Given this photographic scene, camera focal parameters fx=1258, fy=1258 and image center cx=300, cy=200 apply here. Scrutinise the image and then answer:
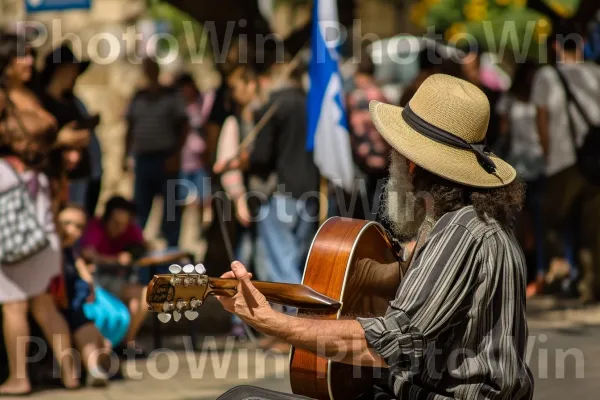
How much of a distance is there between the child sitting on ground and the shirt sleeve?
427 cm

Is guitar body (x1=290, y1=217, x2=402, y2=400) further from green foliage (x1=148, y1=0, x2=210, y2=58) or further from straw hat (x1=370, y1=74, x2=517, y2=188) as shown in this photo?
green foliage (x1=148, y1=0, x2=210, y2=58)

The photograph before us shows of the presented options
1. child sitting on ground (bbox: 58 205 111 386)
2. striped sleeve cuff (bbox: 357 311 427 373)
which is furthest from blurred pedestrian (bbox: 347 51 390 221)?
striped sleeve cuff (bbox: 357 311 427 373)

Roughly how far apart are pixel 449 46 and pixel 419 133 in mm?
8109

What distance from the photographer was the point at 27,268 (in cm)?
710

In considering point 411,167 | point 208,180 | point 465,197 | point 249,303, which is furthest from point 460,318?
point 208,180

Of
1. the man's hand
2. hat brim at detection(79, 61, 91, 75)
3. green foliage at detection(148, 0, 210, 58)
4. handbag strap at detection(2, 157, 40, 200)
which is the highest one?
the man's hand

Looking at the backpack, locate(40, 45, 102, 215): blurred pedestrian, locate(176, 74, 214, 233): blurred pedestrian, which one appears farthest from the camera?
locate(176, 74, 214, 233): blurred pedestrian

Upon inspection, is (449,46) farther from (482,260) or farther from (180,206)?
(482,260)

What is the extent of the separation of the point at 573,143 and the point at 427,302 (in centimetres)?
698

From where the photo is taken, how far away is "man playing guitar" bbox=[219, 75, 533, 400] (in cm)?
329

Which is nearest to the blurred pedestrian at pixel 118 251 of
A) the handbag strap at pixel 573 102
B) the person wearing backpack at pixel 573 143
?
the person wearing backpack at pixel 573 143

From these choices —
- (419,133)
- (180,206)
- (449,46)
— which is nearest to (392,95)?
(449,46)

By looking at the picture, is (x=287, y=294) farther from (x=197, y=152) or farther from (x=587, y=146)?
(x=197, y=152)

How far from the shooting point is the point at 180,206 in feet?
36.6
